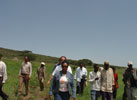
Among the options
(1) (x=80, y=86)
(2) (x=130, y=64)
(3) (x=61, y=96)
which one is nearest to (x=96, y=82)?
(2) (x=130, y=64)

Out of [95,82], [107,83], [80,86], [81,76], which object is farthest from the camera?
[80,86]

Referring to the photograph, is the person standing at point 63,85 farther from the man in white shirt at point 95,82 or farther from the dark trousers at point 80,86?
the dark trousers at point 80,86

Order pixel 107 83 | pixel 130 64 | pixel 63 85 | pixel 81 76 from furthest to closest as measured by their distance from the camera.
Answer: pixel 81 76, pixel 130 64, pixel 107 83, pixel 63 85

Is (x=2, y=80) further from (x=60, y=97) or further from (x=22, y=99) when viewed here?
(x=60, y=97)

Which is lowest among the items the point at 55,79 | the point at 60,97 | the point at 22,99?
the point at 22,99

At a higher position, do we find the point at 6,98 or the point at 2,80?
the point at 2,80

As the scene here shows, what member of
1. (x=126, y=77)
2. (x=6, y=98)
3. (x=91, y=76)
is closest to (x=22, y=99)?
(x=6, y=98)

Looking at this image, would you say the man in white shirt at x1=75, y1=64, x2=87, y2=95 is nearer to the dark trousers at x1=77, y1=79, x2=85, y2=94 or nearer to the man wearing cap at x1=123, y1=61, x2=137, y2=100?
the dark trousers at x1=77, y1=79, x2=85, y2=94

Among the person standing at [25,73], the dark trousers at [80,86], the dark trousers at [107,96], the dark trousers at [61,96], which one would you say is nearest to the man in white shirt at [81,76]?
the dark trousers at [80,86]

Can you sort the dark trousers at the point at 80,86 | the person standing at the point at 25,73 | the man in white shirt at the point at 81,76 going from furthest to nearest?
the dark trousers at the point at 80,86 < the man in white shirt at the point at 81,76 < the person standing at the point at 25,73

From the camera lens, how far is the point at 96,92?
26.1 ft

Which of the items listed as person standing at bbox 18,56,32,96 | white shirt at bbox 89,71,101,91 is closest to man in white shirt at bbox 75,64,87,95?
person standing at bbox 18,56,32,96

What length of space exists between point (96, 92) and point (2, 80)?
3872 mm

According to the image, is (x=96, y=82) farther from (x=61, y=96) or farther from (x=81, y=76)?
(x=81, y=76)
